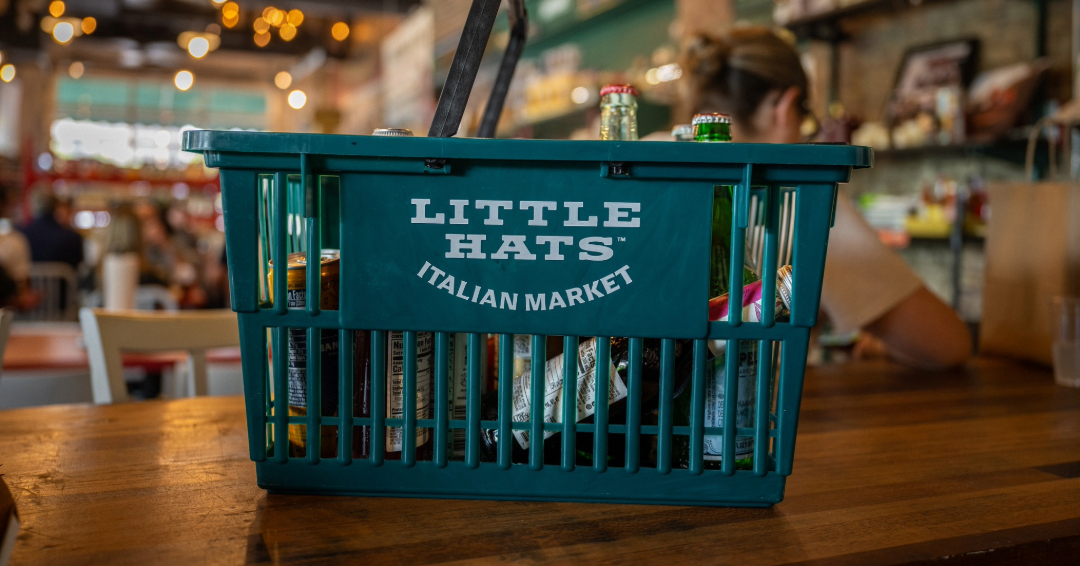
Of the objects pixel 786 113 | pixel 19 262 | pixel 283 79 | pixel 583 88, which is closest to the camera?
pixel 786 113

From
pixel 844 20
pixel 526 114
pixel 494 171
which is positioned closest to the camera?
pixel 494 171

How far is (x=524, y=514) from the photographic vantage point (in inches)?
25.4

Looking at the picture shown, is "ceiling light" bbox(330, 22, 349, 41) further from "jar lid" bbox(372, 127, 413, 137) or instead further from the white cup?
"jar lid" bbox(372, 127, 413, 137)

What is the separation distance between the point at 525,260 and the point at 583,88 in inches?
148

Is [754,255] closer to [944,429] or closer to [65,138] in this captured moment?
[944,429]

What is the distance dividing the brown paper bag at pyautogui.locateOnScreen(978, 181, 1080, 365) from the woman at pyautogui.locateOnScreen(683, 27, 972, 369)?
0.40 feet

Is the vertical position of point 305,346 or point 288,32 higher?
point 288,32

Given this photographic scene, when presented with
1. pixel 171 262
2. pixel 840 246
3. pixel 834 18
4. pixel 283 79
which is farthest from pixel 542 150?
pixel 283 79

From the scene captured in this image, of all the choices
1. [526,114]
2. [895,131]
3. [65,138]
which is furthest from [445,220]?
[65,138]

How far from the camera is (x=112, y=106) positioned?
15703 millimetres

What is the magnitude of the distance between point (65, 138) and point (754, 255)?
17.4 metres

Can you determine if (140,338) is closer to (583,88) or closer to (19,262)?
(583,88)

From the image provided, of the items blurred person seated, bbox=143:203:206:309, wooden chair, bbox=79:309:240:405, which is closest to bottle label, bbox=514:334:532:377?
wooden chair, bbox=79:309:240:405

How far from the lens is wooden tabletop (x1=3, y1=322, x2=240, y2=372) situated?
87.7 inches
